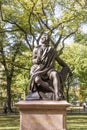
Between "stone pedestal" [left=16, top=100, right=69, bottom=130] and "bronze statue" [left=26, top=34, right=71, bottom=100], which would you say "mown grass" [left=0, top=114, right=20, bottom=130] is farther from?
"stone pedestal" [left=16, top=100, right=69, bottom=130]

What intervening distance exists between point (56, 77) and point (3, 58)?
18.5 metres

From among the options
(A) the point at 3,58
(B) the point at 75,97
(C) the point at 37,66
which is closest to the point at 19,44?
(A) the point at 3,58

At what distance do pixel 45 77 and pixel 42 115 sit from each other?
3.60 ft

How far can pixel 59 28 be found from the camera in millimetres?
22797

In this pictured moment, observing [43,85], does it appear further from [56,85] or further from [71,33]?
[71,33]

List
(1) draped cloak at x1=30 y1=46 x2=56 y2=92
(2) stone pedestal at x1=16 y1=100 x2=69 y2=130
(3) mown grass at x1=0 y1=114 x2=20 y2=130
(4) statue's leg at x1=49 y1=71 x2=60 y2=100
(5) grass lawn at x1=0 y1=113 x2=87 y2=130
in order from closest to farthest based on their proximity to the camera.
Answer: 1. (2) stone pedestal at x1=16 y1=100 x2=69 y2=130
2. (4) statue's leg at x1=49 y1=71 x2=60 y2=100
3. (1) draped cloak at x1=30 y1=46 x2=56 y2=92
4. (5) grass lawn at x1=0 y1=113 x2=87 y2=130
5. (3) mown grass at x1=0 y1=114 x2=20 y2=130

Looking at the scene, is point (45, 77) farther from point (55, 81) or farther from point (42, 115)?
point (42, 115)

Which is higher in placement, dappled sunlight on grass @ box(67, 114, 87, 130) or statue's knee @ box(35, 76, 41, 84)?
statue's knee @ box(35, 76, 41, 84)

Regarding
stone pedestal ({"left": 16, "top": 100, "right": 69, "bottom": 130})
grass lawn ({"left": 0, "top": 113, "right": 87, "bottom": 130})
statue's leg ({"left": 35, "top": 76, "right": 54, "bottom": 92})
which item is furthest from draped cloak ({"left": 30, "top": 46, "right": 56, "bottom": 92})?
grass lawn ({"left": 0, "top": 113, "right": 87, "bottom": 130})

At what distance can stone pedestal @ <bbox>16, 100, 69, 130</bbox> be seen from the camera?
844 cm

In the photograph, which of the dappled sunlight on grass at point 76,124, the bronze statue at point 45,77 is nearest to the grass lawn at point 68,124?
the dappled sunlight on grass at point 76,124

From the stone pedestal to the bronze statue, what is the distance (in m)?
0.32


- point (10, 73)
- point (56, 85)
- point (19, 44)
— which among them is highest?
point (19, 44)

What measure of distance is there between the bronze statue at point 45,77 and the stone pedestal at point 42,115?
12.8 inches
